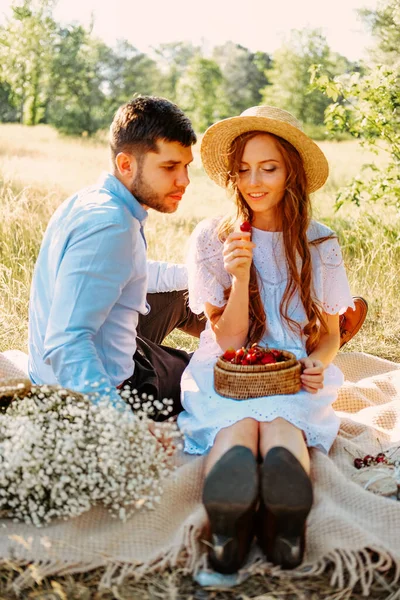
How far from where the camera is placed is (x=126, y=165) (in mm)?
4023

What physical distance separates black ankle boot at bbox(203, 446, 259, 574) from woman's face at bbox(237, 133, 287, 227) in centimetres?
166

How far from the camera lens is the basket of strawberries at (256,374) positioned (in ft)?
11.9

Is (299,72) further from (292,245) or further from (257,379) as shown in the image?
(257,379)

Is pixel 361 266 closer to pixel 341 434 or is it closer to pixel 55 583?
pixel 341 434

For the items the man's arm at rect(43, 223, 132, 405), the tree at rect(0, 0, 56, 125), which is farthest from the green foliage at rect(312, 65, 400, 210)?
the tree at rect(0, 0, 56, 125)

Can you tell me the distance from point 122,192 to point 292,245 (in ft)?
3.24

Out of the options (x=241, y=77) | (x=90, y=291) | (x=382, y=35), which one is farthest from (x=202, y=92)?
(x=90, y=291)

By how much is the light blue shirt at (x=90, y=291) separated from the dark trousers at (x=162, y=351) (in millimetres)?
236

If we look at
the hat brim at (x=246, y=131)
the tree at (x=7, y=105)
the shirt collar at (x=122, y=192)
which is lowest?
the tree at (x=7, y=105)

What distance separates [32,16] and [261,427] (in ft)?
110

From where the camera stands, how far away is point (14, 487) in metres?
3.07

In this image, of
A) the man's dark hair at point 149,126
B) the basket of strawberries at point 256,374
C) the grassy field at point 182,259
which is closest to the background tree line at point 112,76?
the grassy field at point 182,259

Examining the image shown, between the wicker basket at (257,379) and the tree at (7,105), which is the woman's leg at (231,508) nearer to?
the wicker basket at (257,379)

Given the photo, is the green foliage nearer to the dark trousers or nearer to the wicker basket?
the dark trousers
